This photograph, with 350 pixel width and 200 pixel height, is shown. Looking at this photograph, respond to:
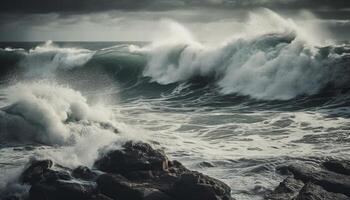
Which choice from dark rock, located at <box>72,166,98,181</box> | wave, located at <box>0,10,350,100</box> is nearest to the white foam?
wave, located at <box>0,10,350,100</box>

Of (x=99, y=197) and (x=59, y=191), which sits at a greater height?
(x=59, y=191)

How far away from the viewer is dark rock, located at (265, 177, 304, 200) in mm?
7109

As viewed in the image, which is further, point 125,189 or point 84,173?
point 84,173

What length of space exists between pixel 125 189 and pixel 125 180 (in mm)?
285

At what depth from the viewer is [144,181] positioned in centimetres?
728

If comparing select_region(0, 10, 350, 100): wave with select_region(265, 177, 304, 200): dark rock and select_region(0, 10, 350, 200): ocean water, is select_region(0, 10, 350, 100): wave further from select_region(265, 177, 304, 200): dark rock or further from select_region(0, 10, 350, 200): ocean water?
select_region(265, 177, 304, 200): dark rock

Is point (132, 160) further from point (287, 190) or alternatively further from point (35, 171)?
point (287, 190)

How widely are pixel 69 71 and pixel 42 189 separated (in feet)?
81.7

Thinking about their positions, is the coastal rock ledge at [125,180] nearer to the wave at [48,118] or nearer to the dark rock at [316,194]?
the dark rock at [316,194]

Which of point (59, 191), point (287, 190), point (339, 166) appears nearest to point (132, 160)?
point (59, 191)

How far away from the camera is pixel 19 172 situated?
784 centimetres

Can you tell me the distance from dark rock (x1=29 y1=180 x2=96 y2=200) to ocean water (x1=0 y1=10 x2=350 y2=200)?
70cm

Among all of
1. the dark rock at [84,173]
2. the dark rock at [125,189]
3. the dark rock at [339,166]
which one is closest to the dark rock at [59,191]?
the dark rock at [125,189]

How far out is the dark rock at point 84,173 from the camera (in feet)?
24.8
